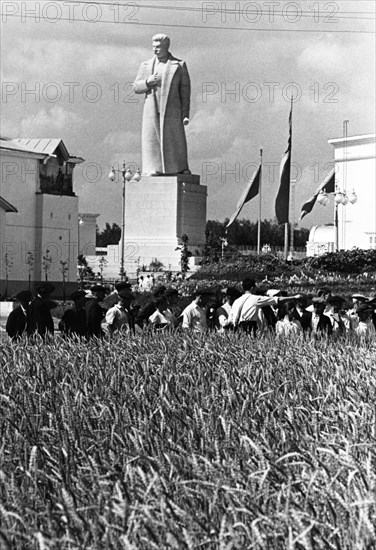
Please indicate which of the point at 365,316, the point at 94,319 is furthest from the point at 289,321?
the point at 94,319

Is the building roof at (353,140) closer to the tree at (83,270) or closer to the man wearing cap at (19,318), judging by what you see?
the tree at (83,270)

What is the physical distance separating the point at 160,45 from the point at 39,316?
48.0 metres

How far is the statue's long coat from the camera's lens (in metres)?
59.5

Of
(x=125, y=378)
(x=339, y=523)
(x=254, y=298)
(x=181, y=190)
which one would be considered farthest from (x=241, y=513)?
(x=181, y=190)

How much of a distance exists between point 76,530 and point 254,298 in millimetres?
9650

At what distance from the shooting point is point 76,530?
3.86 m

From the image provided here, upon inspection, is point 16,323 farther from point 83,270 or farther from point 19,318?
point 83,270

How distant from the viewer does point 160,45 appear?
5912 centimetres

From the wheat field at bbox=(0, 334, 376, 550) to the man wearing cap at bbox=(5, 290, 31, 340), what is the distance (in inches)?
109

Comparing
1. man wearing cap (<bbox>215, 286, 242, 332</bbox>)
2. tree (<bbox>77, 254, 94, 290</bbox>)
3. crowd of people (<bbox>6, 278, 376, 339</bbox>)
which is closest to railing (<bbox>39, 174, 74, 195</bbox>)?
tree (<bbox>77, 254, 94, 290</bbox>)

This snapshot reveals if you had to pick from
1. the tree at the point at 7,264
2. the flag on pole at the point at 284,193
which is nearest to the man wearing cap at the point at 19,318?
the flag on pole at the point at 284,193

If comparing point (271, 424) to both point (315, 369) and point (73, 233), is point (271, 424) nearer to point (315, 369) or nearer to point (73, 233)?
point (315, 369)

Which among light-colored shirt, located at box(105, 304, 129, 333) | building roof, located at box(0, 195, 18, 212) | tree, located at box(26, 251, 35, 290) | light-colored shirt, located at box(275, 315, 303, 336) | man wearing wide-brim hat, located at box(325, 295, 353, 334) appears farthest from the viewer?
tree, located at box(26, 251, 35, 290)

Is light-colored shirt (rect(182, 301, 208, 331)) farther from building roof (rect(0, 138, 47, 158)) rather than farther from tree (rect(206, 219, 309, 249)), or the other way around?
tree (rect(206, 219, 309, 249))
